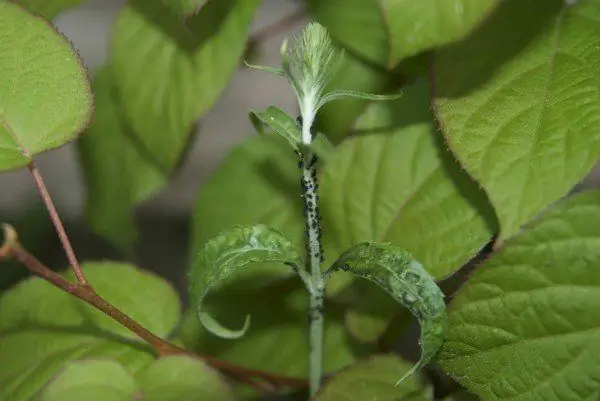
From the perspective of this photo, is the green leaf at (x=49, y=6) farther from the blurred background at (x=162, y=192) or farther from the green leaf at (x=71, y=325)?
the blurred background at (x=162, y=192)

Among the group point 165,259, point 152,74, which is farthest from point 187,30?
Answer: point 165,259

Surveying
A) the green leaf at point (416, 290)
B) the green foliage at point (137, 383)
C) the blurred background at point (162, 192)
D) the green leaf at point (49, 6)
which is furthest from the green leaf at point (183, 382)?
the blurred background at point (162, 192)

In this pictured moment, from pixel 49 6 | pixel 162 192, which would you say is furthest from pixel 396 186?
pixel 162 192

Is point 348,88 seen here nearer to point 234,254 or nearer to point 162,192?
point 234,254

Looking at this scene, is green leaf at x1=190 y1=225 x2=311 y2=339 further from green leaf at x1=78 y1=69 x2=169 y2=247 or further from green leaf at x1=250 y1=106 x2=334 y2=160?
green leaf at x1=78 y1=69 x2=169 y2=247

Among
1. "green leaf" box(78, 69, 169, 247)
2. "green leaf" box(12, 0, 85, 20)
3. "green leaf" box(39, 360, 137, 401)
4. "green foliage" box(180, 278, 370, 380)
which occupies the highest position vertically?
"green leaf" box(12, 0, 85, 20)


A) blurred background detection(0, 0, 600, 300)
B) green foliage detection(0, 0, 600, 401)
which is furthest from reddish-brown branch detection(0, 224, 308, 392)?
blurred background detection(0, 0, 600, 300)
